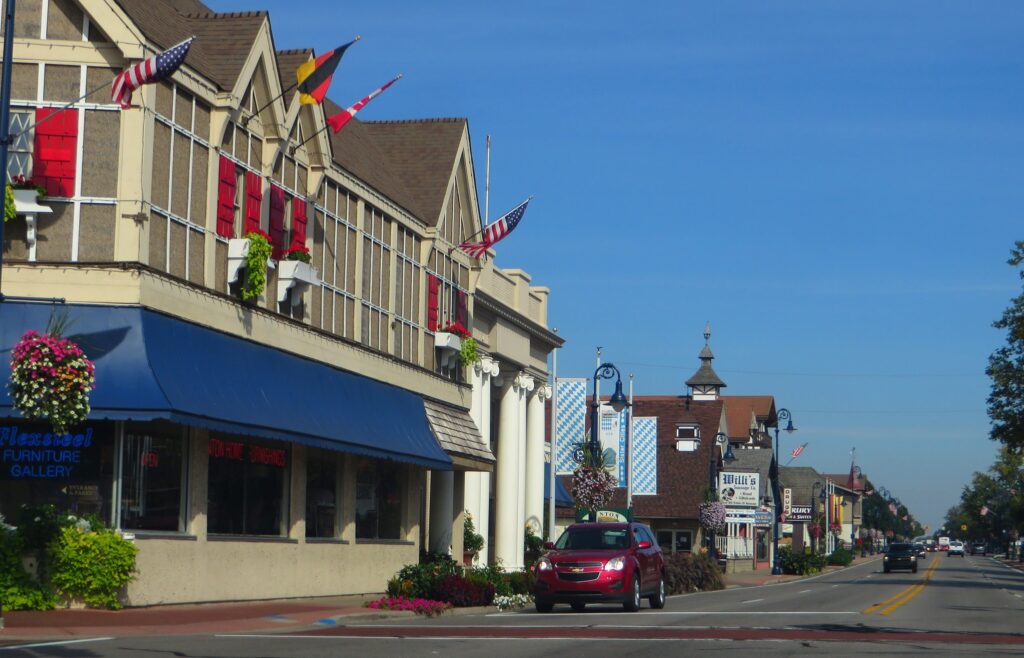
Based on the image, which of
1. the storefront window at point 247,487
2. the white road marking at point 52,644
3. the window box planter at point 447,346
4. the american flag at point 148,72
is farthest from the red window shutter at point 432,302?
the white road marking at point 52,644

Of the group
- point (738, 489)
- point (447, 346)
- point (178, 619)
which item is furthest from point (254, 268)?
point (738, 489)

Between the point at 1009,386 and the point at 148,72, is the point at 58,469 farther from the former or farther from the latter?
the point at 1009,386

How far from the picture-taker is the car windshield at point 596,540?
27656 mm

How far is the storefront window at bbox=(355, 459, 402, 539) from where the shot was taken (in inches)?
1268

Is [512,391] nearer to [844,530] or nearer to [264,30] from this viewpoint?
[264,30]

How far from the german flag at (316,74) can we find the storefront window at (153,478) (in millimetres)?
7363

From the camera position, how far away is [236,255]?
2536 cm

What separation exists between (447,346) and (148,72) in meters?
17.5

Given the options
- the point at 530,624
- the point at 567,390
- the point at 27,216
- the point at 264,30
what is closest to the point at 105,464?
the point at 27,216

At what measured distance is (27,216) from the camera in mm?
21781

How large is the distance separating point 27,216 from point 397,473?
14831 millimetres

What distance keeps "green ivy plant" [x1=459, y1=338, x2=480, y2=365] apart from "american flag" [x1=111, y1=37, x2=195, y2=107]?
1816 cm

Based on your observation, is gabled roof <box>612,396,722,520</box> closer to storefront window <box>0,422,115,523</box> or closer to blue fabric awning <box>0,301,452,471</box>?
blue fabric awning <box>0,301,452,471</box>

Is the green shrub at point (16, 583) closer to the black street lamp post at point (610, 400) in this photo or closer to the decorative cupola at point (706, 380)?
the black street lamp post at point (610, 400)
